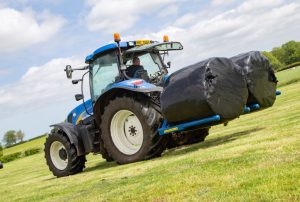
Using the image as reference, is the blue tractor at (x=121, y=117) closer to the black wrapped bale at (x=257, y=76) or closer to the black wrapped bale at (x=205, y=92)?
the black wrapped bale at (x=205, y=92)

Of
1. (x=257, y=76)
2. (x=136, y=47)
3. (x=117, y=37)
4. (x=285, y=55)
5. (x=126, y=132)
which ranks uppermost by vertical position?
(x=285, y=55)

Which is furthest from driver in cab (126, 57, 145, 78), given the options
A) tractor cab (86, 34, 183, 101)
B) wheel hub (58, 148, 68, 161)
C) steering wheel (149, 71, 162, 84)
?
wheel hub (58, 148, 68, 161)

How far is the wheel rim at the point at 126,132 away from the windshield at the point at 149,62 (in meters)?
1.14

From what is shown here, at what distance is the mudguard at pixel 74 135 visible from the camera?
943cm

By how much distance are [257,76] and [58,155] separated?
4859mm

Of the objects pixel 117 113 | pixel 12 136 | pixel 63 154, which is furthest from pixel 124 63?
pixel 12 136

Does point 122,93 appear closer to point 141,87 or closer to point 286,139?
point 141,87

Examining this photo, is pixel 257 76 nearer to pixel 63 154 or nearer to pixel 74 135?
pixel 74 135

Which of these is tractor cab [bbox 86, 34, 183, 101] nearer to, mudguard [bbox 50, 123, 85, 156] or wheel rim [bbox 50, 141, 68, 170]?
mudguard [bbox 50, 123, 85, 156]

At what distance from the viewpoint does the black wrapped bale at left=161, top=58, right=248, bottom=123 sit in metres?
7.13

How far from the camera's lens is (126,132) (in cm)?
877

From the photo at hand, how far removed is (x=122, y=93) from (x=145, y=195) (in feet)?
13.7

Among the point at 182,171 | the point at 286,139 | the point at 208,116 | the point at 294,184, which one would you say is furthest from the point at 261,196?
the point at 208,116

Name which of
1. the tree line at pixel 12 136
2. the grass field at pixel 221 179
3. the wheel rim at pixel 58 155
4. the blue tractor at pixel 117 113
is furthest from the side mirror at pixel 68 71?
the tree line at pixel 12 136
